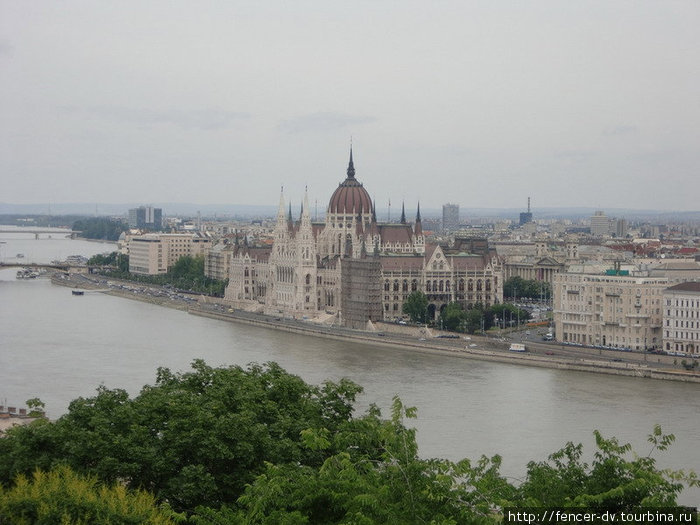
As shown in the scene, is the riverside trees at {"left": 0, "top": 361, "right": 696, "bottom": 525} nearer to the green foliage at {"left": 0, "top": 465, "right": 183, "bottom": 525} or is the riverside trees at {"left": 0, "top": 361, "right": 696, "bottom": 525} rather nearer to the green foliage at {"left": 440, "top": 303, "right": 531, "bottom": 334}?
the green foliage at {"left": 0, "top": 465, "right": 183, "bottom": 525}

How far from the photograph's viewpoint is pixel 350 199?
61.2 meters

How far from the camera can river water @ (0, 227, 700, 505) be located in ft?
79.7

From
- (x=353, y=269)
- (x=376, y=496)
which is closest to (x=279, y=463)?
(x=376, y=496)

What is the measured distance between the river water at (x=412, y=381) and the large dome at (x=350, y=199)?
36.0 feet

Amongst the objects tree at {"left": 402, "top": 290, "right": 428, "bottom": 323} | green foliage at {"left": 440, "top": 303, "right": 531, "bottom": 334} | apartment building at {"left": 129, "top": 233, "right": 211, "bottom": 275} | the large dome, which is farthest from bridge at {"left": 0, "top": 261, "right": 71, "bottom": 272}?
green foliage at {"left": 440, "top": 303, "right": 531, "bottom": 334}

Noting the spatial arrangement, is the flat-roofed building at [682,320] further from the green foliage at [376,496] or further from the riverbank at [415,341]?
the green foliage at [376,496]

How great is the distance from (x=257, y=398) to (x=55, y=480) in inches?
167

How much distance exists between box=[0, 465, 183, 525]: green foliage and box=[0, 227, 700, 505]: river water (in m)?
9.55

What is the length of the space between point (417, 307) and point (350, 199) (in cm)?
1276

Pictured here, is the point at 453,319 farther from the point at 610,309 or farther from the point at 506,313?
the point at 610,309

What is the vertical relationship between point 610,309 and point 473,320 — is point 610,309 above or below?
above

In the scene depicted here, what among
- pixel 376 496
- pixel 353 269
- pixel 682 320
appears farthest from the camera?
pixel 353 269

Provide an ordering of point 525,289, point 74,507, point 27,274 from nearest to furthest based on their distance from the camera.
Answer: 1. point 74,507
2. point 525,289
3. point 27,274

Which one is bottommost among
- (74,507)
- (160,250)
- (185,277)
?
(185,277)
